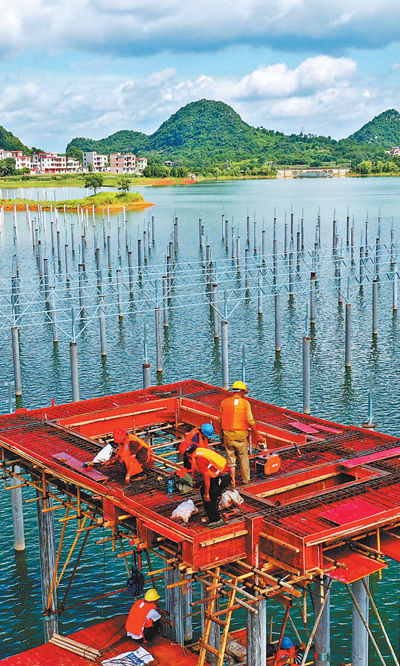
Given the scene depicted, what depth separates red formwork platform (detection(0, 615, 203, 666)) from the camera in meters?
19.2

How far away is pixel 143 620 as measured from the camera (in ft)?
64.5

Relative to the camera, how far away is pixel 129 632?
19781 mm

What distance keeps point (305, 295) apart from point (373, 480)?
5264cm

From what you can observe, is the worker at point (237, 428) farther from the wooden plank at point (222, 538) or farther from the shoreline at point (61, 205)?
the shoreline at point (61, 205)

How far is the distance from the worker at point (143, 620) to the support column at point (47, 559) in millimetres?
3253

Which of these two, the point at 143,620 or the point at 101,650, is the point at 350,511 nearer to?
the point at 143,620

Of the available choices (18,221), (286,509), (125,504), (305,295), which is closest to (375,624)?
(286,509)

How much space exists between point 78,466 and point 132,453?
5.38 ft

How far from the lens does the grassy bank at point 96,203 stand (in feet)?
502

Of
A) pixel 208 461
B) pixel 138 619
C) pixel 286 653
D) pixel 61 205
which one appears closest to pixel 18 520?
pixel 138 619

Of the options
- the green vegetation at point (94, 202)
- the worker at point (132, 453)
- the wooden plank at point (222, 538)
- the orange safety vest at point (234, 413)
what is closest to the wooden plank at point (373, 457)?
the orange safety vest at point (234, 413)

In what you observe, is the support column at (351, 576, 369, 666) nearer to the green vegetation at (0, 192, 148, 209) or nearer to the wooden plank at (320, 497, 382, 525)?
the wooden plank at (320, 497, 382, 525)

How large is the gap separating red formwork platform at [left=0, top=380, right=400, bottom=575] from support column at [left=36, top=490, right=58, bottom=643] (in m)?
1.77

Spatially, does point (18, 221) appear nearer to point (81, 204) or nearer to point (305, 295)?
point (81, 204)
